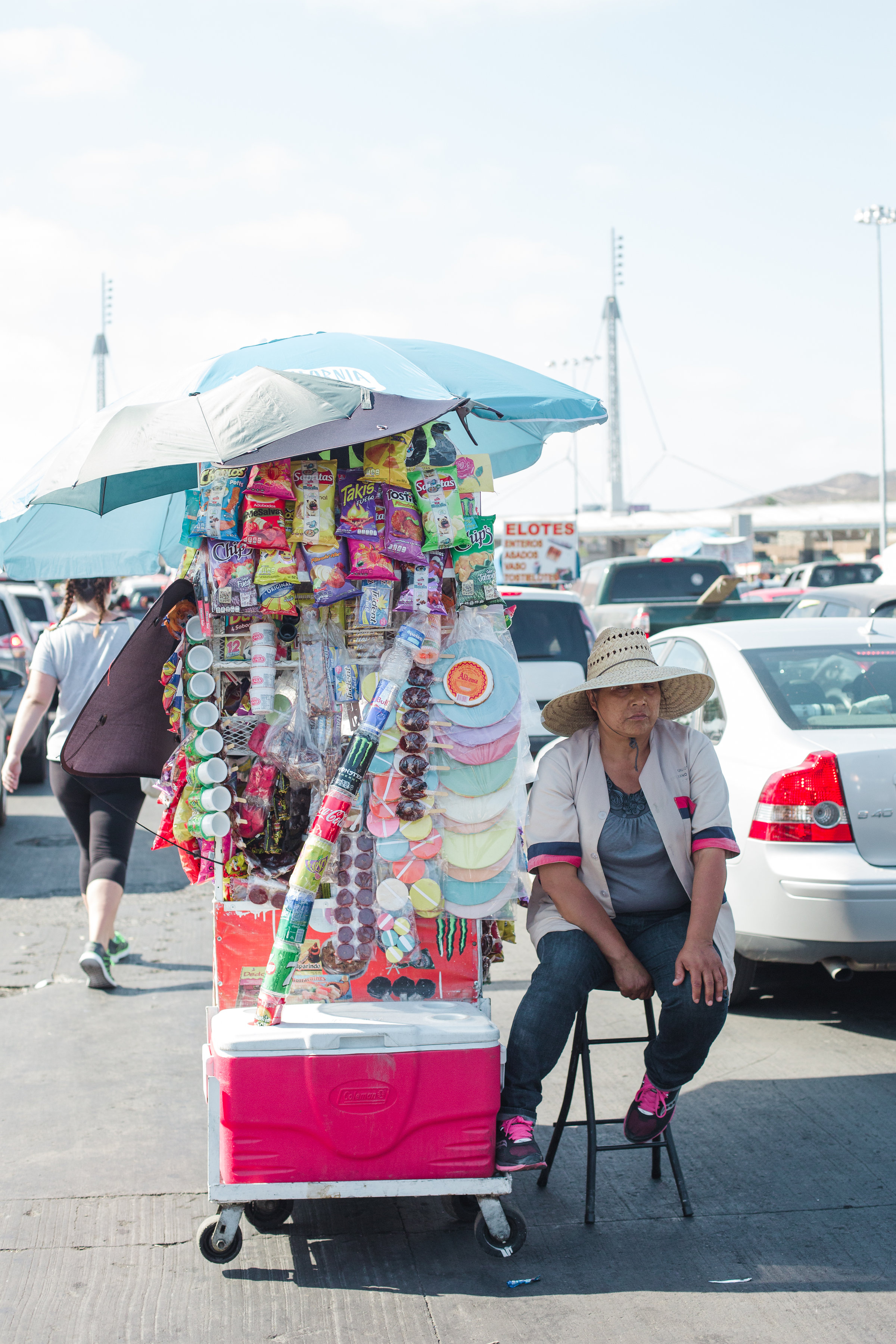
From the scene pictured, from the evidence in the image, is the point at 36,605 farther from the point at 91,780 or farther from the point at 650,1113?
the point at 650,1113

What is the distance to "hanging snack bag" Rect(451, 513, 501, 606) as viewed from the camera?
3998 millimetres

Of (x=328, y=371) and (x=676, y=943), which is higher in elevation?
(x=328, y=371)

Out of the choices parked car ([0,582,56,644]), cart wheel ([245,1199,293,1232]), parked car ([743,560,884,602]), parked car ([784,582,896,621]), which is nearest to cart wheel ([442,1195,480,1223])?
cart wheel ([245,1199,293,1232])

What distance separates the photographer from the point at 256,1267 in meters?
3.51

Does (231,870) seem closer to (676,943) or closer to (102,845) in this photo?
(676,943)

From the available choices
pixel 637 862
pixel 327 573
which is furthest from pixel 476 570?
pixel 637 862

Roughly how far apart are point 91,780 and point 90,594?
0.93m

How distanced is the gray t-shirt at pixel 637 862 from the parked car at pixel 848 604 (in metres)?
7.74

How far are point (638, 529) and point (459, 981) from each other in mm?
75036

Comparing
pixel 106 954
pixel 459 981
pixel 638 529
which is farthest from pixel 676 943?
pixel 638 529

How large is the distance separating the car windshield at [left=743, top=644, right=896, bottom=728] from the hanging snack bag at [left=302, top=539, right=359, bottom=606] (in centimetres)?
241

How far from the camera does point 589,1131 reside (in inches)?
151

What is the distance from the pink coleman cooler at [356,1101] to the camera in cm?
342

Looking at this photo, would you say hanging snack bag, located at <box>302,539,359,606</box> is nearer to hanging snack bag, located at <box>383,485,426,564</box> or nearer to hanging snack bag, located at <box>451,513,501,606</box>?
hanging snack bag, located at <box>383,485,426,564</box>
